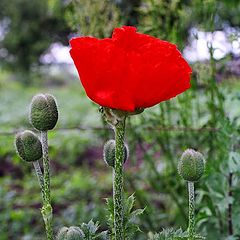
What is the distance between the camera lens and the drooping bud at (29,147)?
2.63 ft

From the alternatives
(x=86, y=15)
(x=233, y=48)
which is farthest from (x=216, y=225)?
(x=86, y=15)

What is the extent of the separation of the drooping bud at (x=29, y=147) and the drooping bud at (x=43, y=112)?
0.12 ft

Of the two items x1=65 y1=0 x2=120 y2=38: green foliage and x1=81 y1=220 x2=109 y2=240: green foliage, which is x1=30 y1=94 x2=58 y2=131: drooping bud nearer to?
x1=81 y1=220 x2=109 y2=240: green foliage

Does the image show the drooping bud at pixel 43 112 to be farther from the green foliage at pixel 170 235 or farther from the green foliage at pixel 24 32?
the green foliage at pixel 24 32

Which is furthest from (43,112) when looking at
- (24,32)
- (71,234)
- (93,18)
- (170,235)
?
(24,32)

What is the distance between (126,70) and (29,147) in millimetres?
220

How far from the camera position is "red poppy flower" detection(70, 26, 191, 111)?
0.68 meters

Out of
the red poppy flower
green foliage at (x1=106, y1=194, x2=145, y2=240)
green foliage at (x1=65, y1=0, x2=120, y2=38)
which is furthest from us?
green foliage at (x1=65, y1=0, x2=120, y2=38)

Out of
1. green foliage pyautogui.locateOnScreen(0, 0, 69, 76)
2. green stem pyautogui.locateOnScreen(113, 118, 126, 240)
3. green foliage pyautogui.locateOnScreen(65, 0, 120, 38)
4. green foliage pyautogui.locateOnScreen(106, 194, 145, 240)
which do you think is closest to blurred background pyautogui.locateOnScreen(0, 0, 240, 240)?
green foliage pyautogui.locateOnScreen(65, 0, 120, 38)

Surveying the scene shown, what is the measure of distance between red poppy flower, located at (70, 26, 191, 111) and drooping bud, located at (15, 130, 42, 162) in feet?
0.53

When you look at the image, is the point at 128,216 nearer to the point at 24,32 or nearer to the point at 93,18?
the point at 93,18

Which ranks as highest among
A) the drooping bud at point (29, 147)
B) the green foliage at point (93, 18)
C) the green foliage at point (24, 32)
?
the green foliage at point (24, 32)

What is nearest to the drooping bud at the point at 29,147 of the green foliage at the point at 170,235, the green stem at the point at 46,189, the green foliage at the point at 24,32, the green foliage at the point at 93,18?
the green stem at the point at 46,189

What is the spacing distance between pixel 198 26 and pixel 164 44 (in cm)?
90
